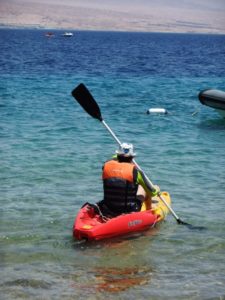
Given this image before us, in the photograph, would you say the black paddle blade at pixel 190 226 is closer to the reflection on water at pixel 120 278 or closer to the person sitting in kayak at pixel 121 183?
the person sitting in kayak at pixel 121 183

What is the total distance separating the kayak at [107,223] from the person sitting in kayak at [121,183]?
16cm

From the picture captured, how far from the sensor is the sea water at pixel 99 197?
8555 millimetres

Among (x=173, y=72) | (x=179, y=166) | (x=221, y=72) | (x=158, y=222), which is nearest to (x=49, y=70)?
(x=173, y=72)

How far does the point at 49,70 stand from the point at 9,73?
4.67 meters

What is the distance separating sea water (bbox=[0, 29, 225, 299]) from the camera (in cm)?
855

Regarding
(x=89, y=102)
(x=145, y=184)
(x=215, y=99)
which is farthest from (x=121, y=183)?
(x=215, y=99)

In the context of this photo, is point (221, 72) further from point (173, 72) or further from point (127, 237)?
point (127, 237)

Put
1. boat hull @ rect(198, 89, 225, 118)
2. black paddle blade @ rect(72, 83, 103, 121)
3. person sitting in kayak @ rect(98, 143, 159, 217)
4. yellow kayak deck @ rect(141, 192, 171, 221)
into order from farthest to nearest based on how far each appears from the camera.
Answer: boat hull @ rect(198, 89, 225, 118) < black paddle blade @ rect(72, 83, 103, 121) < yellow kayak deck @ rect(141, 192, 171, 221) < person sitting in kayak @ rect(98, 143, 159, 217)

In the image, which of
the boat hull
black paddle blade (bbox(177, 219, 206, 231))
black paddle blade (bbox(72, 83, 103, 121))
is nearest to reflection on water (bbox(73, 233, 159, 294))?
black paddle blade (bbox(177, 219, 206, 231))

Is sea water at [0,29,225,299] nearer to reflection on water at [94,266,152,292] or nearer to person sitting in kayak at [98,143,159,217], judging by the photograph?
reflection on water at [94,266,152,292]

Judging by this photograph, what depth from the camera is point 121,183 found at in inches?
403

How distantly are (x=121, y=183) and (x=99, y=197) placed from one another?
2.78m

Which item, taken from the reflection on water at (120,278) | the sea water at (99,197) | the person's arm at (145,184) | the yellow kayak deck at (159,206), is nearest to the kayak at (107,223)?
the yellow kayak deck at (159,206)

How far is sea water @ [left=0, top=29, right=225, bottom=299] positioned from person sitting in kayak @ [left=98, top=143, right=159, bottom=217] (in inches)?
22.9
